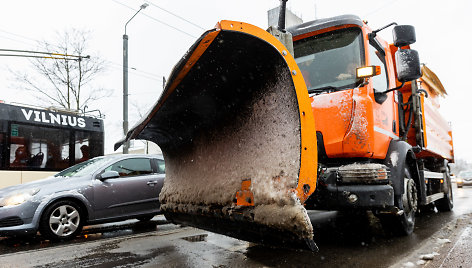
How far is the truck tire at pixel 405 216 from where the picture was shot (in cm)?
431

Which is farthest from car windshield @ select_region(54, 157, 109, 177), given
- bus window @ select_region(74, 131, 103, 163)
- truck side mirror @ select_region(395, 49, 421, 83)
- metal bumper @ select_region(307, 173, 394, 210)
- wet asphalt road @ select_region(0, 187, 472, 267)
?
truck side mirror @ select_region(395, 49, 421, 83)

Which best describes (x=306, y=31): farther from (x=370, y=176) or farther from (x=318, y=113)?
(x=370, y=176)

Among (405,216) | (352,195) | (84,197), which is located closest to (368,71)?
(352,195)

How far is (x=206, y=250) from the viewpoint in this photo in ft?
14.0

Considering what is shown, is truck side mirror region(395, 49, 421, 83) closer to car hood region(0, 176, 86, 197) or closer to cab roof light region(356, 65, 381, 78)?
cab roof light region(356, 65, 381, 78)

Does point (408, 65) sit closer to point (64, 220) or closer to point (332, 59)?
point (332, 59)

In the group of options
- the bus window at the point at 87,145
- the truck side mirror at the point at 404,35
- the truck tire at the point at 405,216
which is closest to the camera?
the truck side mirror at the point at 404,35

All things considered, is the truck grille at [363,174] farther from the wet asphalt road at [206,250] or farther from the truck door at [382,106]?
the wet asphalt road at [206,250]

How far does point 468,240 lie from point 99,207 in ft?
18.2

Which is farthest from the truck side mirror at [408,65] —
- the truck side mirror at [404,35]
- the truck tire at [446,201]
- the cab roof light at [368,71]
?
the truck tire at [446,201]

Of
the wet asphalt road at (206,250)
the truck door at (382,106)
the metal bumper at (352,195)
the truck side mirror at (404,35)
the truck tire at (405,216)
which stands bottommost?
the wet asphalt road at (206,250)

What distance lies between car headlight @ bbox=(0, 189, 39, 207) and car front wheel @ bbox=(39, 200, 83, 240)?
35 centimetres

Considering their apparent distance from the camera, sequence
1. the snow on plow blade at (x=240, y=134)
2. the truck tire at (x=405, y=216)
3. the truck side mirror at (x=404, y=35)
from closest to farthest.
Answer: the snow on plow blade at (x=240, y=134) → the truck side mirror at (x=404, y=35) → the truck tire at (x=405, y=216)

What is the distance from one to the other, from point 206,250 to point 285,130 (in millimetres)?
2122
